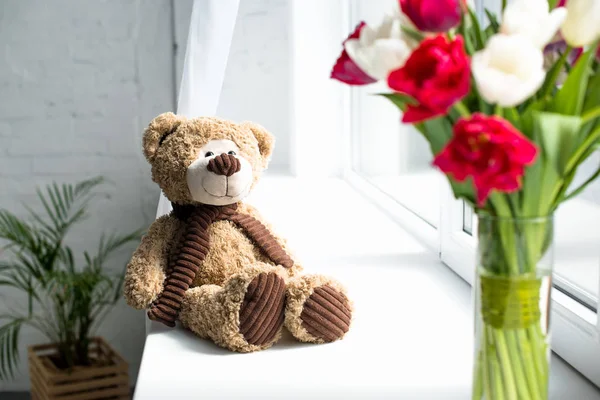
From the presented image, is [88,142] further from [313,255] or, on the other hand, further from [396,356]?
[396,356]

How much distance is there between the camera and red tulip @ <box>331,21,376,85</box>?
66 centimetres

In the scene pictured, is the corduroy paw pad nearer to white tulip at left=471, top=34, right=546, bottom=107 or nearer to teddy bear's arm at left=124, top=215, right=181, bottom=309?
teddy bear's arm at left=124, top=215, right=181, bottom=309

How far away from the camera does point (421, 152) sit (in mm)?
1866

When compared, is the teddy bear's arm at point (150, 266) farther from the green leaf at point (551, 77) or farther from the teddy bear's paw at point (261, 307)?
the green leaf at point (551, 77)

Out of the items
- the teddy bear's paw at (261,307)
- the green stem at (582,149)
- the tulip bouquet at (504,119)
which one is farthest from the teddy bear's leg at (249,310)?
the green stem at (582,149)

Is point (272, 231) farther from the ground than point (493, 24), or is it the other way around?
point (493, 24)

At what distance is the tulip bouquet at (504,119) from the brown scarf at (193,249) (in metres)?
0.60

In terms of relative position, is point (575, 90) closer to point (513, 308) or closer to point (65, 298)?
point (513, 308)

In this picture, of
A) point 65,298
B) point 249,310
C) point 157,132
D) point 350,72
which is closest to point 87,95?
point 65,298

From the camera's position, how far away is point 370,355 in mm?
1108

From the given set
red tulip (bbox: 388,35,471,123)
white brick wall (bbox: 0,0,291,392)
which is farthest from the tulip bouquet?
white brick wall (bbox: 0,0,291,392)

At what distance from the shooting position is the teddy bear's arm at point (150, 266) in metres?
1.19

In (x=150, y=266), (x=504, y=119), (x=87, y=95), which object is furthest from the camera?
(x=87, y=95)

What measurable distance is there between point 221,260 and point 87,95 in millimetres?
1022
